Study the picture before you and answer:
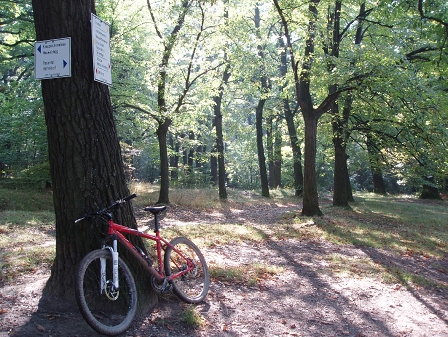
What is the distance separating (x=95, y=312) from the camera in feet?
12.3

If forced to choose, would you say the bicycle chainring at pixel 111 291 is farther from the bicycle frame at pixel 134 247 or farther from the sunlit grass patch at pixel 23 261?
the sunlit grass patch at pixel 23 261

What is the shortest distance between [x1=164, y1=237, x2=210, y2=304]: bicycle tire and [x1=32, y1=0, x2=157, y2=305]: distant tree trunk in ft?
3.21

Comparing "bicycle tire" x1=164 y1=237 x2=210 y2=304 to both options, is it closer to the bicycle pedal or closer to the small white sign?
the bicycle pedal

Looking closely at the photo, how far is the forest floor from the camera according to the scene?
372 centimetres

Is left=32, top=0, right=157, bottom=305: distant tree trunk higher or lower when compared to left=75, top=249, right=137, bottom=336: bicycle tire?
higher

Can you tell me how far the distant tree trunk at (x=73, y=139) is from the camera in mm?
3900

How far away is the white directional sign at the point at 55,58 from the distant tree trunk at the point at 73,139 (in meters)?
0.06

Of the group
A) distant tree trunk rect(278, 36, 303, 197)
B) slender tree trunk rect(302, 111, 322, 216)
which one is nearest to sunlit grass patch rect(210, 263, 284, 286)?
slender tree trunk rect(302, 111, 322, 216)

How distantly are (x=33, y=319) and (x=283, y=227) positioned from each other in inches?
345

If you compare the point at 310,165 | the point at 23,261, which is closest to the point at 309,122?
the point at 310,165

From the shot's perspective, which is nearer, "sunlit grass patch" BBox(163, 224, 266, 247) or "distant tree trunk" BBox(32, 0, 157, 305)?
"distant tree trunk" BBox(32, 0, 157, 305)

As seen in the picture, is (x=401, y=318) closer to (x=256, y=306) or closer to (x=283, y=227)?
(x=256, y=306)

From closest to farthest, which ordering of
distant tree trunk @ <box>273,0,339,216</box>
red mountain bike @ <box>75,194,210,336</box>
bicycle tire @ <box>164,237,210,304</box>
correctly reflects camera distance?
1. red mountain bike @ <box>75,194,210,336</box>
2. bicycle tire @ <box>164,237,210,304</box>
3. distant tree trunk @ <box>273,0,339,216</box>

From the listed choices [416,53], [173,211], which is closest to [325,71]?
[416,53]
